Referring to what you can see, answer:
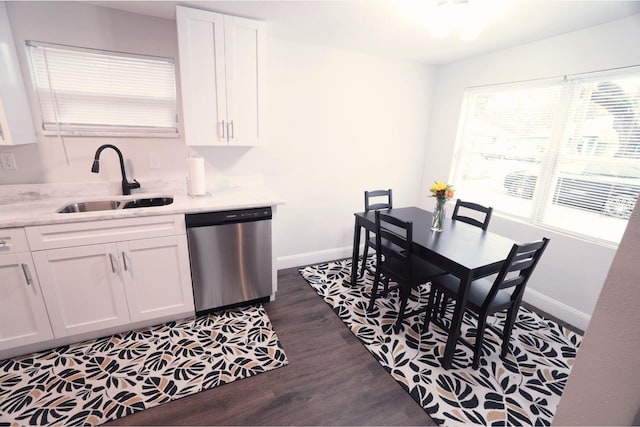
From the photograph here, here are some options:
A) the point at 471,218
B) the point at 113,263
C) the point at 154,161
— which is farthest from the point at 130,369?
the point at 471,218

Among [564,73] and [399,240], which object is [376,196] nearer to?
[399,240]

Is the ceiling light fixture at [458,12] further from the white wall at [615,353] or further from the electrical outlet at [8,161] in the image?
the electrical outlet at [8,161]

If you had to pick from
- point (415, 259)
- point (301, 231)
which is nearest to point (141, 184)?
point (301, 231)

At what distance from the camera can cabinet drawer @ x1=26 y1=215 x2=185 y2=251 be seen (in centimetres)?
179

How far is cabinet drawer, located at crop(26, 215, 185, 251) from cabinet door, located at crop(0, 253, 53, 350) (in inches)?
5.7

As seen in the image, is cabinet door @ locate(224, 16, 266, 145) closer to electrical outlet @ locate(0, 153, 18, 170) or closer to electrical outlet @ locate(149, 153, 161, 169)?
electrical outlet @ locate(149, 153, 161, 169)

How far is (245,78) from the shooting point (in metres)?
2.36

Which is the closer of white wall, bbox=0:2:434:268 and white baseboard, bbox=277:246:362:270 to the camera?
white wall, bbox=0:2:434:268

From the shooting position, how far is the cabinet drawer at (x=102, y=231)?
1785 mm

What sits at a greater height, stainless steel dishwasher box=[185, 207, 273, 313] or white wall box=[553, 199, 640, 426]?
white wall box=[553, 199, 640, 426]

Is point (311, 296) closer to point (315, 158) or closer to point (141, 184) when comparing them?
point (315, 158)

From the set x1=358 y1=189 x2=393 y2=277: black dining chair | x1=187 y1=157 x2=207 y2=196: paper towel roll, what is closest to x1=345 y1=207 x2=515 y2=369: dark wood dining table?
x1=358 y1=189 x2=393 y2=277: black dining chair

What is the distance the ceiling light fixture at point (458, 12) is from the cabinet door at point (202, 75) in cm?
142

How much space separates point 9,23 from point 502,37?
3.87 meters
